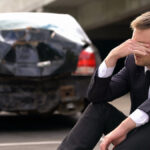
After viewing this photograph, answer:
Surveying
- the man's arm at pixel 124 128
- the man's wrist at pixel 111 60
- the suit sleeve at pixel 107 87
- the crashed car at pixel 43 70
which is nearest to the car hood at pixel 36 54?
the crashed car at pixel 43 70

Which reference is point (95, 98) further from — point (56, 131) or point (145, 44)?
point (56, 131)

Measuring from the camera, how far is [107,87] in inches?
147

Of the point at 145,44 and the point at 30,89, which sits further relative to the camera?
the point at 30,89

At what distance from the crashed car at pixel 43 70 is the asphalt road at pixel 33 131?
0.33 metres

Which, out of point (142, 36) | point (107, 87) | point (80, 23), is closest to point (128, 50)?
point (142, 36)

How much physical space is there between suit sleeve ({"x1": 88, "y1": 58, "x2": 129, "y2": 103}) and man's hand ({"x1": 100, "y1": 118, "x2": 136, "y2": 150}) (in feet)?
1.08

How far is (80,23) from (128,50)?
882 inches

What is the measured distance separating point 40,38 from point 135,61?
3220 millimetres

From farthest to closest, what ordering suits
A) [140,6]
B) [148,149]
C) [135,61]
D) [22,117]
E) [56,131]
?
1. [140,6]
2. [22,117]
3. [56,131]
4. [135,61]
5. [148,149]

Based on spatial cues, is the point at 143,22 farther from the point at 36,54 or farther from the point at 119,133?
the point at 36,54

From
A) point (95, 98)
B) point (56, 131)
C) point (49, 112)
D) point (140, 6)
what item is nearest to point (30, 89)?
point (49, 112)

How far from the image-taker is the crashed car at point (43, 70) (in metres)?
6.51

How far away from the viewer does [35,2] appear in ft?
85.6

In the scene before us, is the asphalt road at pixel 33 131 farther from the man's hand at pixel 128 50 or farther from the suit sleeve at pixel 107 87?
the man's hand at pixel 128 50
